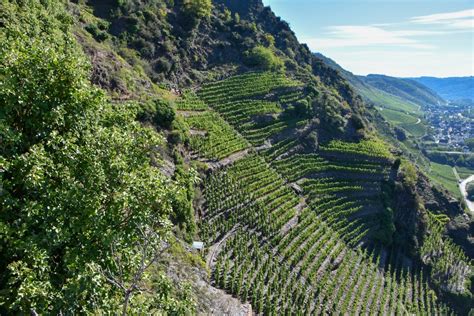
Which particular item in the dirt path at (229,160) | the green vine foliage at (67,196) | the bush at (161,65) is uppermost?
the bush at (161,65)

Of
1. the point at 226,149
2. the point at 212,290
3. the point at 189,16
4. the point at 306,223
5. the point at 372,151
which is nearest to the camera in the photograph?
the point at 212,290

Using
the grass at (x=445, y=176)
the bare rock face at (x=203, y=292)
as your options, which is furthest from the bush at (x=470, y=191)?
the bare rock face at (x=203, y=292)

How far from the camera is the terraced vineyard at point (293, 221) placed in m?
30.6

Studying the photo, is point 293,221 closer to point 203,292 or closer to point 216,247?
point 216,247

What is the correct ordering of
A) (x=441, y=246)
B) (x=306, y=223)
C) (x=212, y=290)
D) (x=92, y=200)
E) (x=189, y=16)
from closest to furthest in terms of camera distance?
(x=92, y=200), (x=212, y=290), (x=306, y=223), (x=441, y=246), (x=189, y=16)

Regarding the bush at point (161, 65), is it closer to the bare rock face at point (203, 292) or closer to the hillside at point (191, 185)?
the hillside at point (191, 185)

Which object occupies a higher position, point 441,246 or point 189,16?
point 189,16

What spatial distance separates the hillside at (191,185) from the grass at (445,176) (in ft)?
293

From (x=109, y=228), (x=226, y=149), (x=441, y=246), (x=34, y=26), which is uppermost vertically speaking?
(x=34, y=26)

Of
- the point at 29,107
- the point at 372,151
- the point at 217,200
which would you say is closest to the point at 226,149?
the point at 217,200

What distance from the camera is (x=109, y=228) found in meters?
10.7

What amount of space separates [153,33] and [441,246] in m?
54.2

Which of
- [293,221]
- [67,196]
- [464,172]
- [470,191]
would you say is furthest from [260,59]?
[464,172]

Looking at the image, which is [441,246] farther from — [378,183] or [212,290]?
[212,290]
